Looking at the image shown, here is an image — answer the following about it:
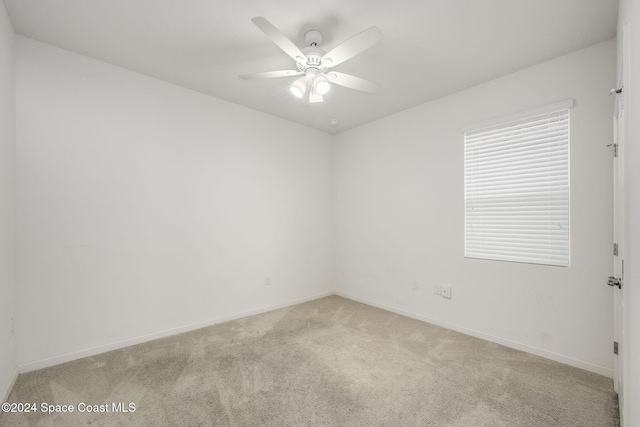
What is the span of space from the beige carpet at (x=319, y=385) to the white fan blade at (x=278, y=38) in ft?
7.65

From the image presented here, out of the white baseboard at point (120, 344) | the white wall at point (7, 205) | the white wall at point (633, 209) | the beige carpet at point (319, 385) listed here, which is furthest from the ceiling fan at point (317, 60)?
the white baseboard at point (120, 344)

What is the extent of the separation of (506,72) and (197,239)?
3.58 m

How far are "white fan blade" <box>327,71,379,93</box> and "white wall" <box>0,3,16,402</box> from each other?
2227 millimetres

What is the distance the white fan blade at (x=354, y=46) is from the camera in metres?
1.64

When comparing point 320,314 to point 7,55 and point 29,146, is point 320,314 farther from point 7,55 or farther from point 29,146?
point 7,55

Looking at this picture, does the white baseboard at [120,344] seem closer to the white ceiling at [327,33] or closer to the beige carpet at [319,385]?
the beige carpet at [319,385]

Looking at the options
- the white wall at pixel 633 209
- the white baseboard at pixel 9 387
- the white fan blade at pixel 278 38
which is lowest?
the white baseboard at pixel 9 387

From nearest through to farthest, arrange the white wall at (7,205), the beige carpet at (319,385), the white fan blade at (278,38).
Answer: the white fan blade at (278,38) → the beige carpet at (319,385) → the white wall at (7,205)

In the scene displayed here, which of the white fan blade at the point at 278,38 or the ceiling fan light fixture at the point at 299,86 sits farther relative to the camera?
the ceiling fan light fixture at the point at 299,86

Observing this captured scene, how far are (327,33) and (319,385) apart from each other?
263 centimetres

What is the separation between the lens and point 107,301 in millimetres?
2562

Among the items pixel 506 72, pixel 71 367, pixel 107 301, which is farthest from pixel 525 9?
pixel 71 367

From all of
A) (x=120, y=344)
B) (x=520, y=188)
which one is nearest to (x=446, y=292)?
(x=520, y=188)

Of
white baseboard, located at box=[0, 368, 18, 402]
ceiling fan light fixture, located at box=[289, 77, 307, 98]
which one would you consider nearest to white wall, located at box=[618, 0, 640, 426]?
ceiling fan light fixture, located at box=[289, 77, 307, 98]
